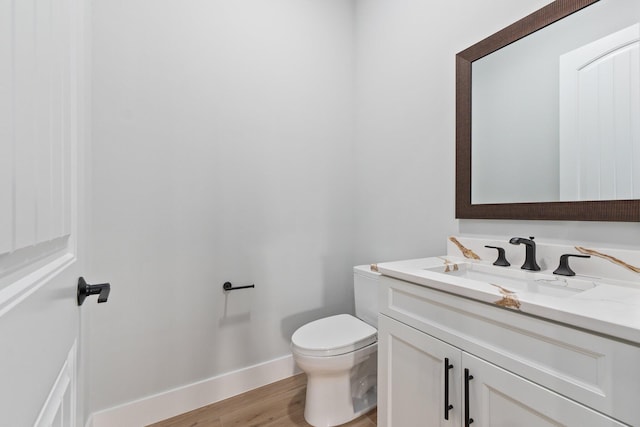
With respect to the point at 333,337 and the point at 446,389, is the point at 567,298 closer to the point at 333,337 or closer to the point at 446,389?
the point at 446,389

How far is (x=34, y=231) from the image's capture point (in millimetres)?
346

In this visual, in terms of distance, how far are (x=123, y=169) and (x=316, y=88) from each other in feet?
4.43

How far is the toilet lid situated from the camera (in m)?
1.42

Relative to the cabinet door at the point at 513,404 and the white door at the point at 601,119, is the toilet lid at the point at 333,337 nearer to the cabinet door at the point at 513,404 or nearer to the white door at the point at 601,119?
the cabinet door at the point at 513,404

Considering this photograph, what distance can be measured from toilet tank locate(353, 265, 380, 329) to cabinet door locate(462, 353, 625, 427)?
0.82m

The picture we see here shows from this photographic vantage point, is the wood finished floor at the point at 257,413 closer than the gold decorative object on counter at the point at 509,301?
No

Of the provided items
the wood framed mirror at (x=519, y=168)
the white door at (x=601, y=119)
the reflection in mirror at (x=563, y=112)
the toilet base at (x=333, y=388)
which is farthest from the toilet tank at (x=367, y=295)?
the white door at (x=601, y=119)

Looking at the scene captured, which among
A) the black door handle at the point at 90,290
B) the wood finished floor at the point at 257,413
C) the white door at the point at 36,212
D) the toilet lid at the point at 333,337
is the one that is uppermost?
the white door at the point at 36,212

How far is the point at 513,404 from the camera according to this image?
0.78 m

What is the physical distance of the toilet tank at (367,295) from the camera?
1716mm

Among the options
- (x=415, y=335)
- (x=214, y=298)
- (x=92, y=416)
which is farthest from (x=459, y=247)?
(x=92, y=416)

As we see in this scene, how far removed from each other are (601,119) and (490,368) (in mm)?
999

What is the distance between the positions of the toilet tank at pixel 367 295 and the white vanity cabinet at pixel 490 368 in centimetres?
47

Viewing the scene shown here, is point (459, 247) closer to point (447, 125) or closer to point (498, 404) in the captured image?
point (447, 125)
